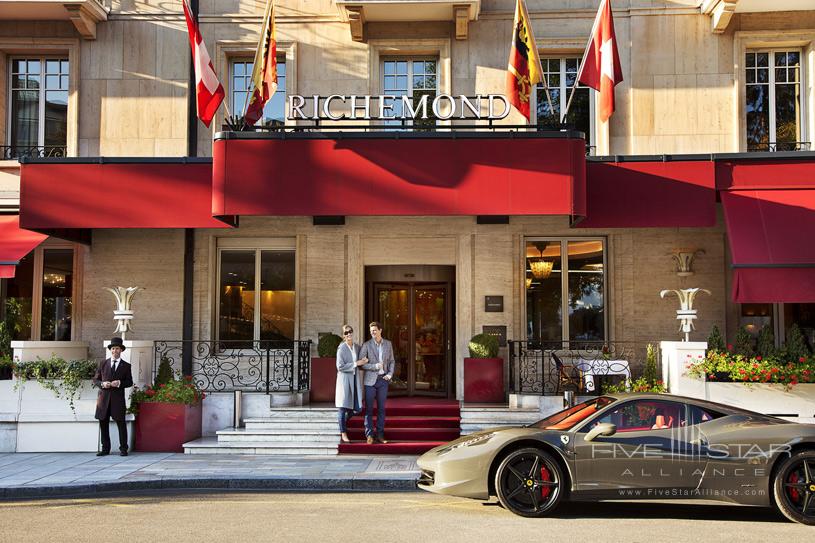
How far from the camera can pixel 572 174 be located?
14.0 metres

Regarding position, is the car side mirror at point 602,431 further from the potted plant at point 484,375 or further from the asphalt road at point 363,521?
the potted plant at point 484,375

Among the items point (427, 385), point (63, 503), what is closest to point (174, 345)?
point (427, 385)

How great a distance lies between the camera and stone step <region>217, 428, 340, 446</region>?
45.8ft

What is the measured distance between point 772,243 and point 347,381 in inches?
291

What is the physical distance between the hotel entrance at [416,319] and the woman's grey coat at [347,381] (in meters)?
3.77

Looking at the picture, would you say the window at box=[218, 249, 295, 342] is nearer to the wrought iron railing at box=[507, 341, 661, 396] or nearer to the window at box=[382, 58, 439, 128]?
the window at box=[382, 58, 439, 128]

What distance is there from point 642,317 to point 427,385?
4440 mm

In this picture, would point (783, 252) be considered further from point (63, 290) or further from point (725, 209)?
point (63, 290)

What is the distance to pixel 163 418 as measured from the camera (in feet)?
46.4

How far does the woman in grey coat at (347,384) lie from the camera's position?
13.4 meters

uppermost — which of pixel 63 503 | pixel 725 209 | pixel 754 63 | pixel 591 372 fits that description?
pixel 754 63

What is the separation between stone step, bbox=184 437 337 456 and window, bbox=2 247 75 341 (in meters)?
4.76

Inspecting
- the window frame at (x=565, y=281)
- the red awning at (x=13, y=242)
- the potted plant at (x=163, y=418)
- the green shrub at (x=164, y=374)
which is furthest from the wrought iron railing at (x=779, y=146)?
the red awning at (x=13, y=242)

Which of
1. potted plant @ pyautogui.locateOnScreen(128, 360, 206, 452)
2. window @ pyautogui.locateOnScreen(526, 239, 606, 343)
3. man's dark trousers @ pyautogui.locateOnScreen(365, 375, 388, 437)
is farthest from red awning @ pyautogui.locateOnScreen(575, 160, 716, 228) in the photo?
potted plant @ pyautogui.locateOnScreen(128, 360, 206, 452)
